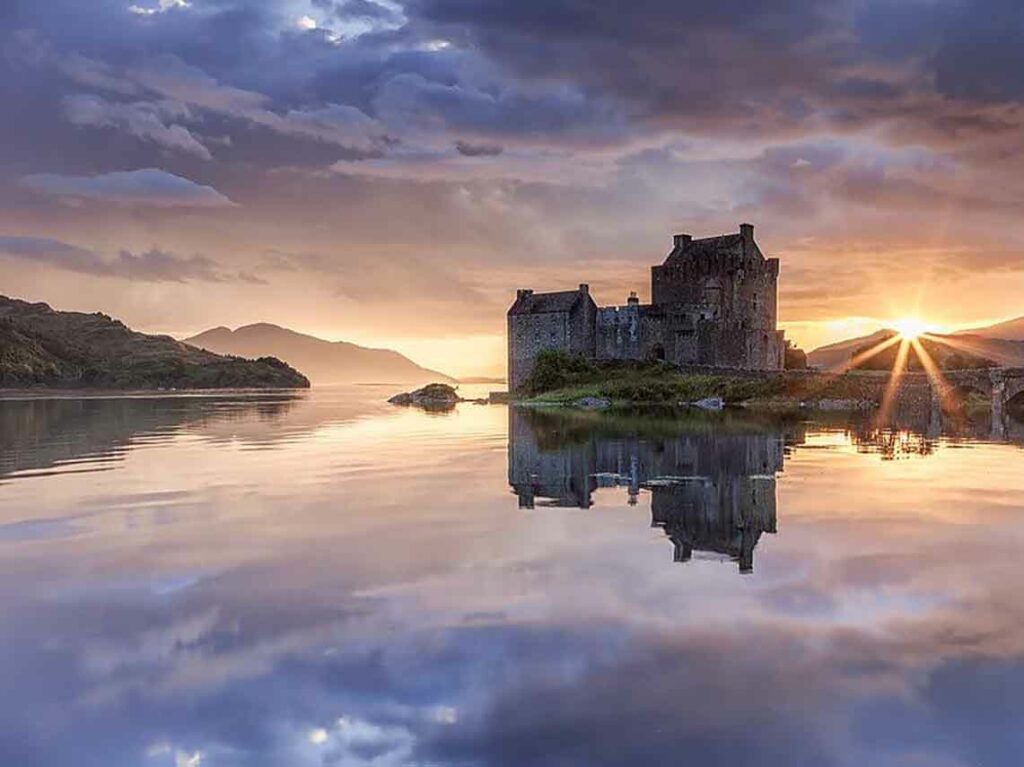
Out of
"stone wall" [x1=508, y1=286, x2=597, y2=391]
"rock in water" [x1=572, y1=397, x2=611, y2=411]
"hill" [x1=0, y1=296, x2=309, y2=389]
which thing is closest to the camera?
"rock in water" [x1=572, y1=397, x2=611, y2=411]

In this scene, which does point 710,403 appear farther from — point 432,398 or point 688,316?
point 432,398

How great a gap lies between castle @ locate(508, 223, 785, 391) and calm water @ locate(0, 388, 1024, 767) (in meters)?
64.5

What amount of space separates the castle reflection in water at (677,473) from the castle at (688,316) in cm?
4040

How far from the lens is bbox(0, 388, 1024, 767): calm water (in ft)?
25.5

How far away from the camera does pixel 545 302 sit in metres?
93.6

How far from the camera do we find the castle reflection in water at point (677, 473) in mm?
17125

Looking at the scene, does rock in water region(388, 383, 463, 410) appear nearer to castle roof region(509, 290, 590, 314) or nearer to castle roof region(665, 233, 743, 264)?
castle roof region(509, 290, 590, 314)

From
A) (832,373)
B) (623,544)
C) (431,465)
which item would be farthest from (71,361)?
(623,544)

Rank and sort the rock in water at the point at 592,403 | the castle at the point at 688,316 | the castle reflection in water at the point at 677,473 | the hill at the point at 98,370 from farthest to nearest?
the hill at the point at 98,370 → the castle at the point at 688,316 → the rock in water at the point at 592,403 → the castle reflection in water at the point at 677,473

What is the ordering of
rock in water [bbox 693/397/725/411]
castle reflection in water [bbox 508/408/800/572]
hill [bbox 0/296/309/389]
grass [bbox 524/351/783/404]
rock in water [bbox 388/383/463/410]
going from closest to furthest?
1. castle reflection in water [bbox 508/408/800/572]
2. rock in water [bbox 693/397/725/411]
3. grass [bbox 524/351/783/404]
4. rock in water [bbox 388/383/463/410]
5. hill [bbox 0/296/309/389]

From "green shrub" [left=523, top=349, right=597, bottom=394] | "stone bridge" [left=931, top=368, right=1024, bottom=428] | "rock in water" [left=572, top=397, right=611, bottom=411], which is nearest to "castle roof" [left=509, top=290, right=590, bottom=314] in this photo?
"green shrub" [left=523, top=349, right=597, bottom=394]

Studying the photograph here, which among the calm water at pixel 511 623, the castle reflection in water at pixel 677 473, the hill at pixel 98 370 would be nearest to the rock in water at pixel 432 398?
the castle reflection in water at pixel 677 473

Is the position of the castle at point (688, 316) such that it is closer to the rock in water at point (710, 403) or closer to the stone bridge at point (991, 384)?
the rock in water at point (710, 403)

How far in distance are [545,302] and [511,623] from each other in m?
83.7
